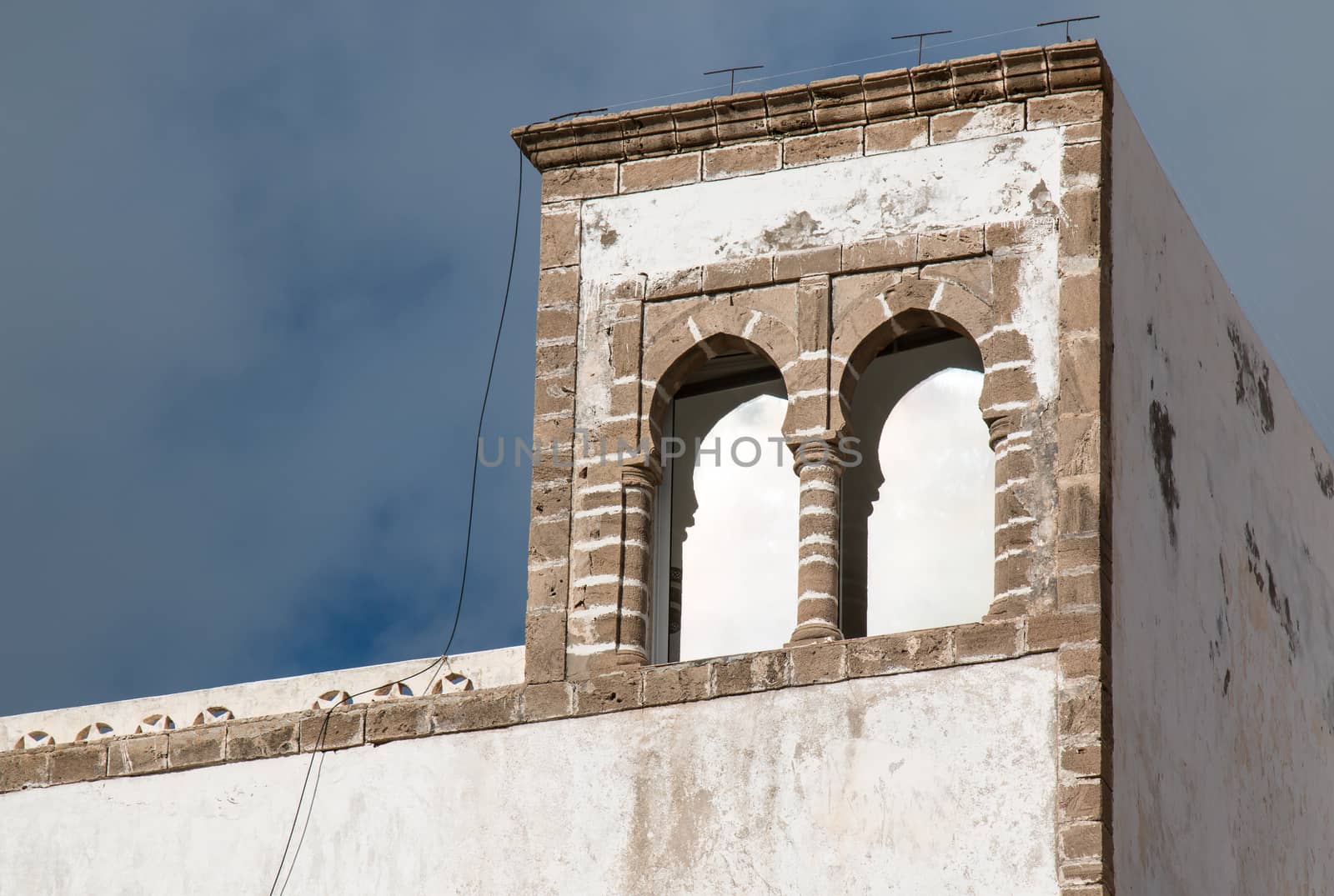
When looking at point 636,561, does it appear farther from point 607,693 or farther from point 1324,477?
point 1324,477

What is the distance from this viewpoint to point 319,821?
13344 millimetres

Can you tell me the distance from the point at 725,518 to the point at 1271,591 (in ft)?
10.6

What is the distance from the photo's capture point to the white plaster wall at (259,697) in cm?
1400

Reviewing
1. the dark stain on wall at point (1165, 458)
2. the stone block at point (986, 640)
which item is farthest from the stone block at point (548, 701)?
the dark stain on wall at point (1165, 458)

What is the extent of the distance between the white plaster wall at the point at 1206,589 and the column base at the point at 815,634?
1.28 metres

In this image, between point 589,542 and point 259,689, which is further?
point 259,689

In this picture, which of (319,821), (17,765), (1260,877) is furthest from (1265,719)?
(17,765)

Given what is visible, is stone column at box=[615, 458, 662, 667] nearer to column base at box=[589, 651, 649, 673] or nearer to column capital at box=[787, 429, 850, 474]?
column base at box=[589, 651, 649, 673]

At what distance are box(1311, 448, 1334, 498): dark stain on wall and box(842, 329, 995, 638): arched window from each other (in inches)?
140

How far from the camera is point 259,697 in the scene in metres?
14.7

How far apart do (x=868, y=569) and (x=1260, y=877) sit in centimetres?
272

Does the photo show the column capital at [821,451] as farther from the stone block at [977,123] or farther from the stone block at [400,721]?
the stone block at [400,721]

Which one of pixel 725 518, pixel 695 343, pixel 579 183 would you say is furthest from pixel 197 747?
pixel 579 183

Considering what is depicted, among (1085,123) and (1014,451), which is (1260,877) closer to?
(1014,451)
